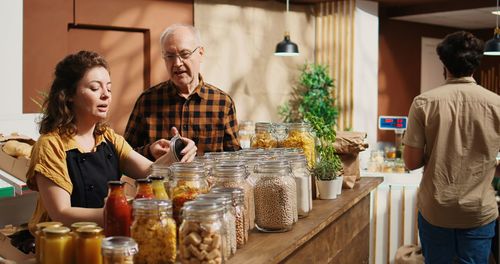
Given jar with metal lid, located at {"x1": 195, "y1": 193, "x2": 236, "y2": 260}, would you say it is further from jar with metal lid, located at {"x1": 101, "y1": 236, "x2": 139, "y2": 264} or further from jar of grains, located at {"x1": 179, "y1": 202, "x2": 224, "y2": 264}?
jar with metal lid, located at {"x1": 101, "y1": 236, "x2": 139, "y2": 264}

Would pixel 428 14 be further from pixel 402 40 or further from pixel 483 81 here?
pixel 483 81

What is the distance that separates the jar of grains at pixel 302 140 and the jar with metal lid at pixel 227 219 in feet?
3.35

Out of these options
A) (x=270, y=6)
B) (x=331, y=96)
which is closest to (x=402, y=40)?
(x=331, y=96)

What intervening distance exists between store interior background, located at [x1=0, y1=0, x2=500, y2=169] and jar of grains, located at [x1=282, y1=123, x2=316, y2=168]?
8.98 ft

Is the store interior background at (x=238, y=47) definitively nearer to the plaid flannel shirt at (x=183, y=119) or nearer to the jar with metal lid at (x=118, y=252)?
the plaid flannel shirt at (x=183, y=119)

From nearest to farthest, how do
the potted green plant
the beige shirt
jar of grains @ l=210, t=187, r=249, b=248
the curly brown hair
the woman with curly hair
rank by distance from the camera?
1. jar of grains @ l=210, t=187, r=249, b=248
2. the woman with curly hair
3. the curly brown hair
4. the beige shirt
5. the potted green plant

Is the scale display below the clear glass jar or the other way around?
the other way around

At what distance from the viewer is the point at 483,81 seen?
10.2 meters

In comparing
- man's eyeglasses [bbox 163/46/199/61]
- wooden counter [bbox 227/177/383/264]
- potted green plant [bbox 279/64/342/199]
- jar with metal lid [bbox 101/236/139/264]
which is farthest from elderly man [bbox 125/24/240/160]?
potted green plant [bbox 279/64/342/199]

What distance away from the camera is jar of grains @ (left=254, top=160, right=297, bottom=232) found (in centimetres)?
192

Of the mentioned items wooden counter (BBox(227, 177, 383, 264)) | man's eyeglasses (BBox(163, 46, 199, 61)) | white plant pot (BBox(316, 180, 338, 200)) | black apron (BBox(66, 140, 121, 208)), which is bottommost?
wooden counter (BBox(227, 177, 383, 264))

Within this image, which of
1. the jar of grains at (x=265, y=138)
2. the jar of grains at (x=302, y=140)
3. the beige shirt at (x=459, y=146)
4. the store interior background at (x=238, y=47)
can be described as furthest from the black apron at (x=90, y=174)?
the store interior background at (x=238, y=47)

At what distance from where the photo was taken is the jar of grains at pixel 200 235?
1.43m

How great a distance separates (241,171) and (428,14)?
785 cm
